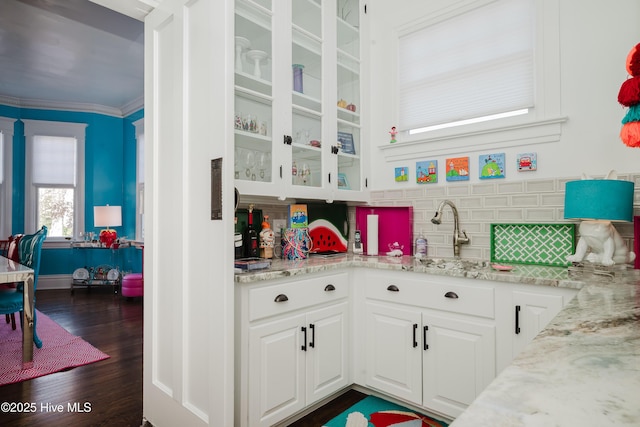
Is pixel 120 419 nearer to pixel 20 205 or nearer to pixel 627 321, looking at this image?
pixel 627 321

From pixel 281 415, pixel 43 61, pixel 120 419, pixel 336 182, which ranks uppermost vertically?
pixel 43 61

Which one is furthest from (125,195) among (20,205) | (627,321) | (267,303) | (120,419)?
(627,321)

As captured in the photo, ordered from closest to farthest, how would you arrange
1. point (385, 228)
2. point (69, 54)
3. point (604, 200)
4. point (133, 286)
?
point (604, 200), point (385, 228), point (69, 54), point (133, 286)

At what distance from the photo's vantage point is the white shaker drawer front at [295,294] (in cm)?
185

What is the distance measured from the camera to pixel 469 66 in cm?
255

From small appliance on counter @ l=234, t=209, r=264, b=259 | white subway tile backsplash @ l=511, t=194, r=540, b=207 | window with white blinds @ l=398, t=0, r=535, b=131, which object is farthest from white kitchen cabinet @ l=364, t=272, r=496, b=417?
window with white blinds @ l=398, t=0, r=535, b=131

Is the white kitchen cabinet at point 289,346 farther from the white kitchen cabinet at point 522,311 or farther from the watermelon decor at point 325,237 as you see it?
the white kitchen cabinet at point 522,311

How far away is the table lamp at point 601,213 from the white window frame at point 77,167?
7.01 m

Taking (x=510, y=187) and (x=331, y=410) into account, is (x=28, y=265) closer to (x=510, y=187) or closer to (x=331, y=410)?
(x=331, y=410)

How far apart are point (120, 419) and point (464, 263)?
219 cm

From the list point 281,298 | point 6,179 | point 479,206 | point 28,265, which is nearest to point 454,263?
point 479,206

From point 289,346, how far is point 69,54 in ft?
15.2

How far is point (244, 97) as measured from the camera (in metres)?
2.14

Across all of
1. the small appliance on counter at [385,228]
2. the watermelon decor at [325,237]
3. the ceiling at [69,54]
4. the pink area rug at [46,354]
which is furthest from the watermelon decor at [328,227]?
the ceiling at [69,54]
